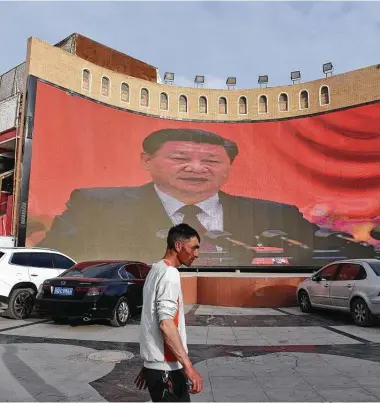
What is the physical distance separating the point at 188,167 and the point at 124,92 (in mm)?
6646

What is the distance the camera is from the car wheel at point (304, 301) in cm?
1150

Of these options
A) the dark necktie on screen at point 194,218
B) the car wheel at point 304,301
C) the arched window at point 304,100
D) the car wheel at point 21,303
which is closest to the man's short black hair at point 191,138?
the dark necktie on screen at point 194,218

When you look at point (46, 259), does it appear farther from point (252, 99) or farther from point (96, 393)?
point (252, 99)

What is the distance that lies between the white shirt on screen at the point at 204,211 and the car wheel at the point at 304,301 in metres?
15.4

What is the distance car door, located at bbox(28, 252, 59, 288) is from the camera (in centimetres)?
1007

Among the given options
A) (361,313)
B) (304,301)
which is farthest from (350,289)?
(304,301)

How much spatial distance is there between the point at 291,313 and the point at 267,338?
4.07 m

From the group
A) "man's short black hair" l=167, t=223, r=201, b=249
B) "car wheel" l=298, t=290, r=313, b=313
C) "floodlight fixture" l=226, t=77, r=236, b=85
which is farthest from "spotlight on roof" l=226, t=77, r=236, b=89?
"man's short black hair" l=167, t=223, r=201, b=249

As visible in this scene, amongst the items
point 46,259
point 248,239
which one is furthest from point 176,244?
point 248,239

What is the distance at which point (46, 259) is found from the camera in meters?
10.7

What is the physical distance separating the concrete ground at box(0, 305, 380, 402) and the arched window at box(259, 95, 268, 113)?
2177 centimetres

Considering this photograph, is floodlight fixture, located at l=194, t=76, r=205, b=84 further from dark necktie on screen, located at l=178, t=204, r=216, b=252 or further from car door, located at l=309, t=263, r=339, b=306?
car door, located at l=309, t=263, r=339, b=306

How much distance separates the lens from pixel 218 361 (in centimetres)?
582

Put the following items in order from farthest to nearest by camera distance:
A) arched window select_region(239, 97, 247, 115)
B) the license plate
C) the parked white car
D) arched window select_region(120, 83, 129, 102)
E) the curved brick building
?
arched window select_region(239, 97, 247, 115) → arched window select_region(120, 83, 129, 102) → the curved brick building → the parked white car → the license plate
